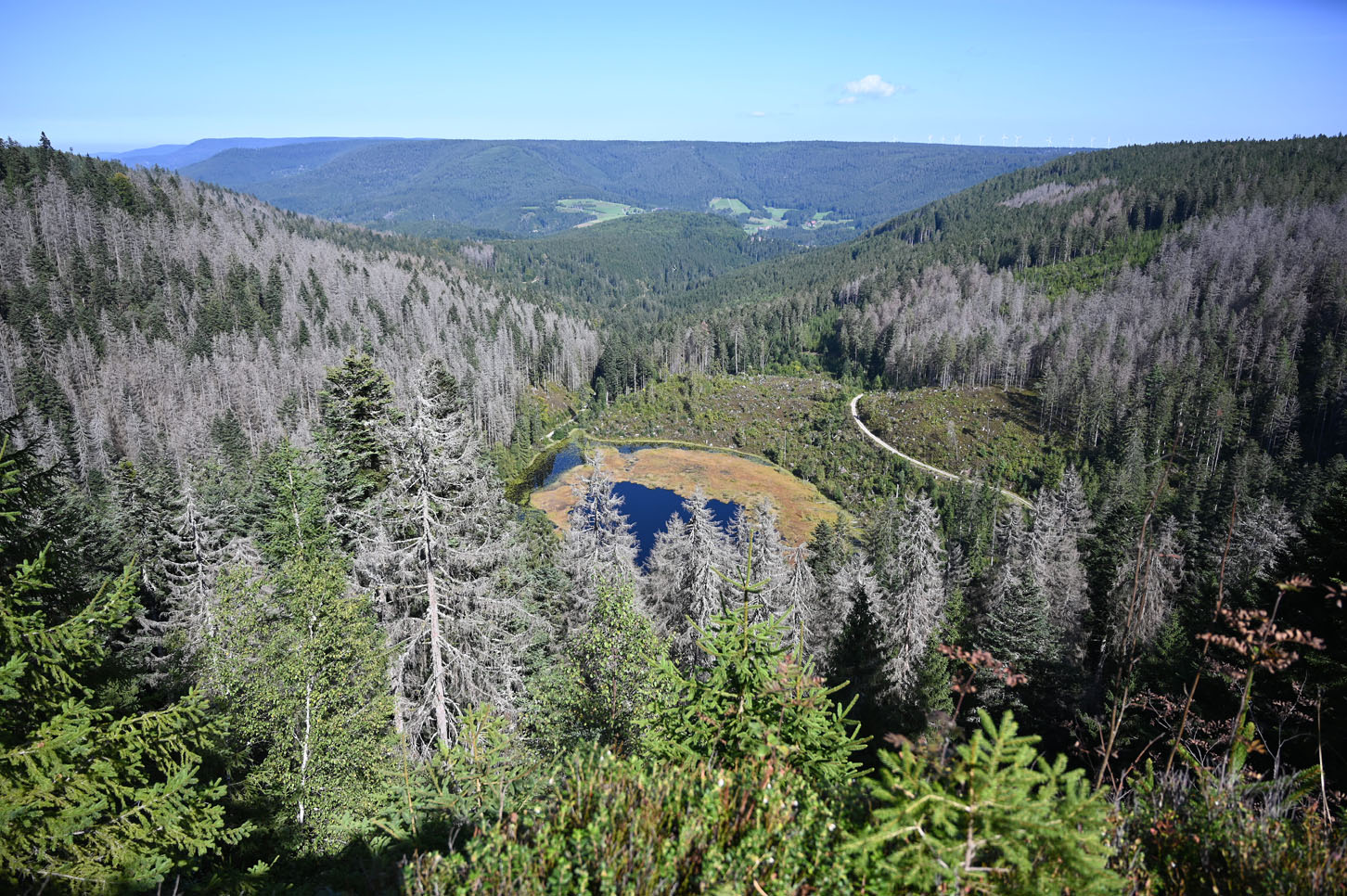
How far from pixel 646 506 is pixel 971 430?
53880mm

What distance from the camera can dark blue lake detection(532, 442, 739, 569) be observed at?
72500mm

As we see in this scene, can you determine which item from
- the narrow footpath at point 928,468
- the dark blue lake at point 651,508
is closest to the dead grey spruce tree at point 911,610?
the dark blue lake at point 651,508

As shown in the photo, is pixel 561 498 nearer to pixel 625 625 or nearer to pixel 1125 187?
pixel 625 625

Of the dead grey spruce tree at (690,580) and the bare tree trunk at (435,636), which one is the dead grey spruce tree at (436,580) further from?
the dead grey spruce tree at (690,580)

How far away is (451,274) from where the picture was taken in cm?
19100

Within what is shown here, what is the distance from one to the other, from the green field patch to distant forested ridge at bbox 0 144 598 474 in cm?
6673

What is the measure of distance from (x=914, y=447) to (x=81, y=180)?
184563 millimetres

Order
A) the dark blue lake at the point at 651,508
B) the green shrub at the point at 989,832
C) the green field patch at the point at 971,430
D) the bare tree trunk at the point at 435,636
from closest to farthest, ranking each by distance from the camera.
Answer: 1. the green shrub at the point at 989,832
2. the bare tree trunk at the point at 435,636
3. the dark blue lake at the point at 651,508
4. the green field patch at the point at 971,430

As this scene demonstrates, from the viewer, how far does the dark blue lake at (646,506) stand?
238 ft

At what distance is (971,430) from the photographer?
9619 cm

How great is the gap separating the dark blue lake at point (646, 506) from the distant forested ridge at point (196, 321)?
46.6ft

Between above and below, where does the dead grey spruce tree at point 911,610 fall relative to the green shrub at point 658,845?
below

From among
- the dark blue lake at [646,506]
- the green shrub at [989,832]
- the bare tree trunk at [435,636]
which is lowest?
the dark blue lake at [646,506]

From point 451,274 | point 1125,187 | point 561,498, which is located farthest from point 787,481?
point 1125,187
